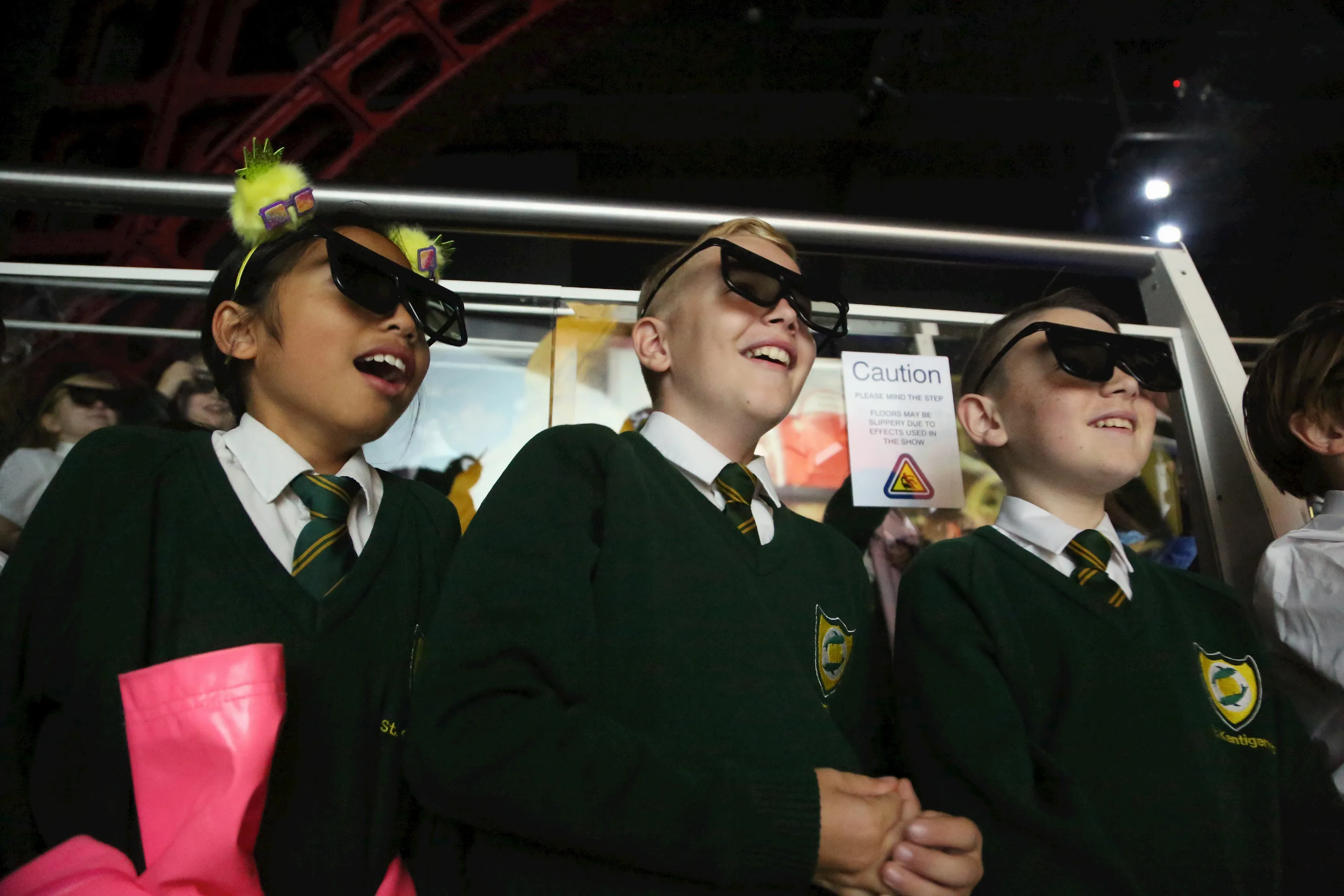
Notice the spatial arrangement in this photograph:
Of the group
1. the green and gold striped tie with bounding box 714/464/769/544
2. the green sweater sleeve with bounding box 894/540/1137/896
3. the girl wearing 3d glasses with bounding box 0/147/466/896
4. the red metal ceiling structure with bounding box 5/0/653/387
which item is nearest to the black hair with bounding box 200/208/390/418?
the girl wearing 3d glasses with bounding box 0/147/466/896

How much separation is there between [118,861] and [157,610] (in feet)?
0.83

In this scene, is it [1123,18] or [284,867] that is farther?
[1123,18]

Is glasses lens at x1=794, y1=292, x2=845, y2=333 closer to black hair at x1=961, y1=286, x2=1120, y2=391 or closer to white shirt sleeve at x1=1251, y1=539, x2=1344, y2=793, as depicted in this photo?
black hair at x1=961, y1=286, x2=1120, y2=391

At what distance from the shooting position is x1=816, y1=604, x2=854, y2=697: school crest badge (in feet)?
3.31

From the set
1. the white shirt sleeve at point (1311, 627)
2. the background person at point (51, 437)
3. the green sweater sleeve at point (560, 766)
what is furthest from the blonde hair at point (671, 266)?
the white shirt sleeve at point (1311, 627)

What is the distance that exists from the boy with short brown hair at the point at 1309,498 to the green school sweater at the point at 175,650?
1.34m

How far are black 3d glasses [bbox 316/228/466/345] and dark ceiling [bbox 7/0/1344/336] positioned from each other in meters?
2.32

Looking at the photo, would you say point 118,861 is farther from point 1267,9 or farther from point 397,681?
point 1267,9

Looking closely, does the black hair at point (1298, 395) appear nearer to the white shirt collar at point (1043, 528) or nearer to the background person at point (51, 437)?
the white shirt collar at point (1043, 528)

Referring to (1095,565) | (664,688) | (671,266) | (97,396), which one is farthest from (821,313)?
(97,396)

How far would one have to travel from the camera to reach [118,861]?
69 centimetres

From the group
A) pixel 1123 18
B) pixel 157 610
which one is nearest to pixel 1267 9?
pixel 1123 18

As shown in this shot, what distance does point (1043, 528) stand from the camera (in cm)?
116

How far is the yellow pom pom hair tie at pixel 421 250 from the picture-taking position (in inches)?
48.0
